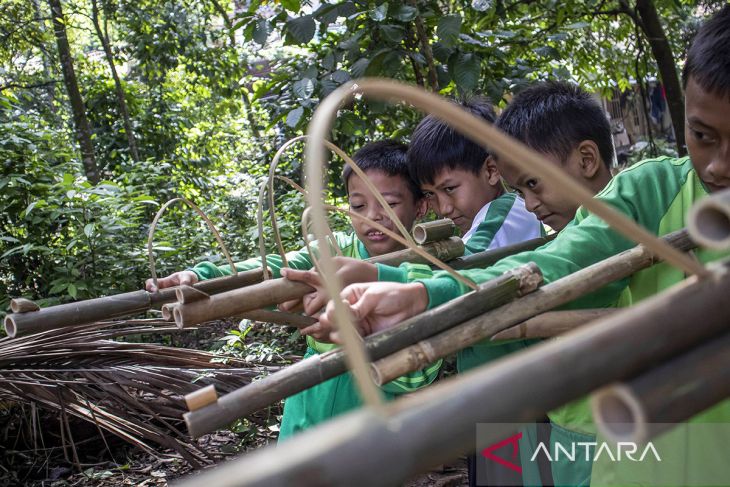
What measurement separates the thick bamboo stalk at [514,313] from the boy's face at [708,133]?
0.14 m

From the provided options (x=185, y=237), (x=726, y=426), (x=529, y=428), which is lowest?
(x=529, y=428)

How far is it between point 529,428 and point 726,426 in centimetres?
54

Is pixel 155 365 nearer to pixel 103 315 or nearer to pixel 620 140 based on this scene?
pixel 103 315

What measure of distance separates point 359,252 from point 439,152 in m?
0.44

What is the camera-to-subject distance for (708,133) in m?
1.18

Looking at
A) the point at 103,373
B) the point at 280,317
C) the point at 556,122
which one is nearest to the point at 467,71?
the point at 556,122

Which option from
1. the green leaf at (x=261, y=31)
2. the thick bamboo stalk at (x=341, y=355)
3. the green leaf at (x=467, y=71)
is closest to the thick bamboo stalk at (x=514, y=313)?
the thick bamboo stalk at (x=341, y=355)

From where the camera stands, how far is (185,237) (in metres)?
4.85

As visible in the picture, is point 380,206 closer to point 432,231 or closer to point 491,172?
point 491,172

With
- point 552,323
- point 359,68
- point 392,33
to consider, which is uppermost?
point 392,33

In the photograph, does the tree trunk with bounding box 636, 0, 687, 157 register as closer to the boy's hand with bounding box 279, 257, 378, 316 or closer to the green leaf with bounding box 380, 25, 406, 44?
the green leaf with bounding box 380, 25, 406, 44

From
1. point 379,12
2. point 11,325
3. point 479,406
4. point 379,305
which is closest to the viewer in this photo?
point 479,406

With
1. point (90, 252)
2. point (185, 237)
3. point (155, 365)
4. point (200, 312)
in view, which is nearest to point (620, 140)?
point (185, 237)

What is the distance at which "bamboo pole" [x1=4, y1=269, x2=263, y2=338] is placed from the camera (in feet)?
4.24
